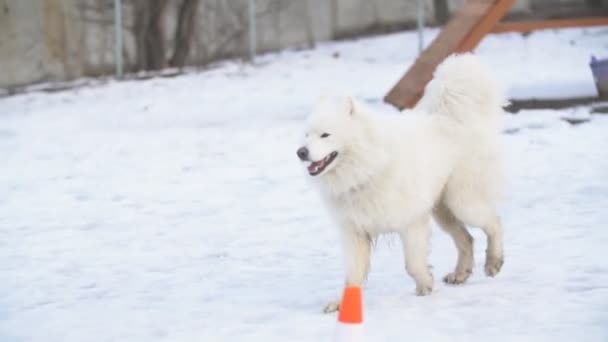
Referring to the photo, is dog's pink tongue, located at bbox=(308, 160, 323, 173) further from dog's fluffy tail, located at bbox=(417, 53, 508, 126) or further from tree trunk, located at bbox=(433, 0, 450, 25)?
tree trunk, located at bbox=(433, 0, 450, 25)

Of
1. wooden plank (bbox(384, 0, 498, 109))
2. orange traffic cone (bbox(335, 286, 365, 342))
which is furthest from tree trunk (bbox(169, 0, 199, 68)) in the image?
orange traffic cone (bbox(335, 286, 365, 342))

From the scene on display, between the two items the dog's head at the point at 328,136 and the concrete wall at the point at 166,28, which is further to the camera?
the concrete wall at the point at 166,28

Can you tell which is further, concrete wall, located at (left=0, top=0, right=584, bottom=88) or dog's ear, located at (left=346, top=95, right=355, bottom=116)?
concrete wall, located at (left=0, top=0, right=584, bottom=88)

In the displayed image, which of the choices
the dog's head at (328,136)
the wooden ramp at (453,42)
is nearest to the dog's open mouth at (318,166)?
the dog's head at (328,136)

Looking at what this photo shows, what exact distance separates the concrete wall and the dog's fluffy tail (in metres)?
9.80

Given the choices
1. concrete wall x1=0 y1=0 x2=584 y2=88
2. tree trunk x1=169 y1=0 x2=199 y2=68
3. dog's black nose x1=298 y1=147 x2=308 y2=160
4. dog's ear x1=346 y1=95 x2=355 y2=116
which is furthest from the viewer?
tree trunk x1=169 y1=0 x2=199 y2=68

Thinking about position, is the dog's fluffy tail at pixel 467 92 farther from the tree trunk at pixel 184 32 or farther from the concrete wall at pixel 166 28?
the tree trunk at pixel 184 32

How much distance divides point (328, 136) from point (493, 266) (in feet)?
4.01

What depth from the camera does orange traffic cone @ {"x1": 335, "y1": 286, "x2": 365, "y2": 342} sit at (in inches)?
123

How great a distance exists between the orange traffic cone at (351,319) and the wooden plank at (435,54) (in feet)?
21.1

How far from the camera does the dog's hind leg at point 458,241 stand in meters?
4.95

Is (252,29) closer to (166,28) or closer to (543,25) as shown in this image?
(166,28)

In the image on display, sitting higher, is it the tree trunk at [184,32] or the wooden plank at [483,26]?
A: the wooden plank at [483,26]

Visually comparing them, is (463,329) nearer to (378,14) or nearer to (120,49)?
(120,49)
